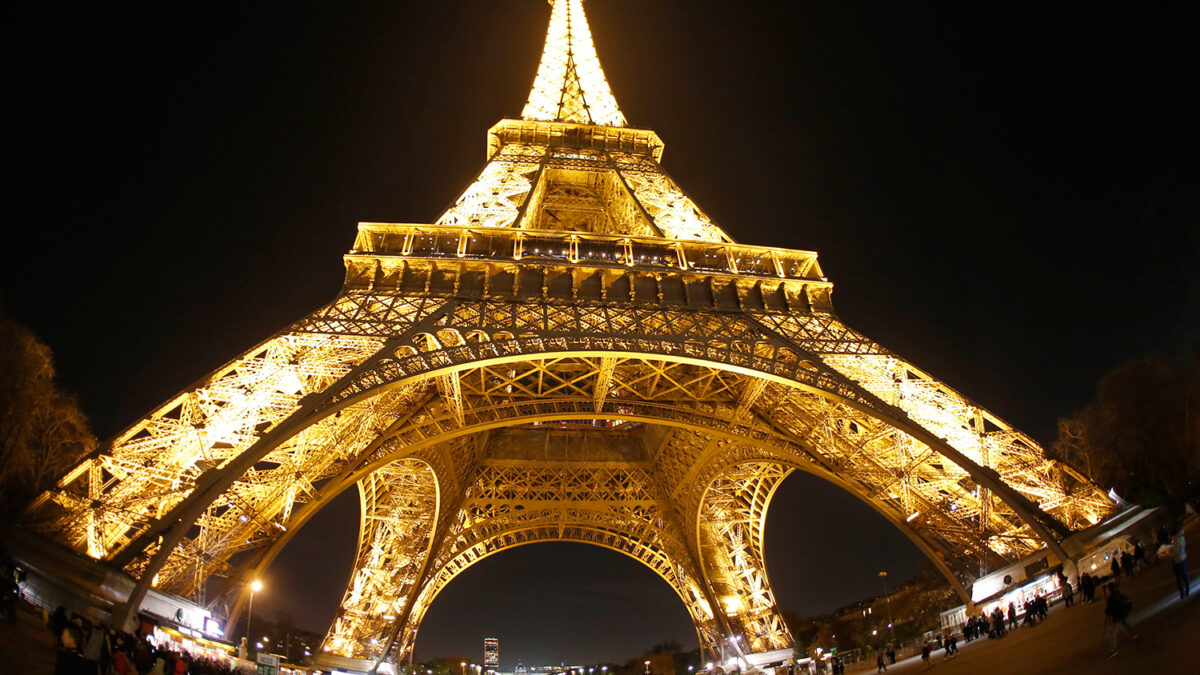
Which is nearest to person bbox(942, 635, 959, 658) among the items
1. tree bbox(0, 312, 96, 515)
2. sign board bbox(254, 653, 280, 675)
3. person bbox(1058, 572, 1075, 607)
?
person bbox(1058, 572, 1075, 607)

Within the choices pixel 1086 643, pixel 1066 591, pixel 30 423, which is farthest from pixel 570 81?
pixel 1086 643

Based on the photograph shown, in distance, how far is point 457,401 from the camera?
18188mm

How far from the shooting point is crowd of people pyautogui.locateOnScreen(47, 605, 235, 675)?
6.54 meters

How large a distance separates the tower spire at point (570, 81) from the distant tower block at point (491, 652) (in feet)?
225

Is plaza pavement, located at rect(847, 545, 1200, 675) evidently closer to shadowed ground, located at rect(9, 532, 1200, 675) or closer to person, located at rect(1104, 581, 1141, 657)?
shadowed ground, located at rect(9, 532, 1200, 675)

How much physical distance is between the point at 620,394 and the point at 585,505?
1037 centimetres

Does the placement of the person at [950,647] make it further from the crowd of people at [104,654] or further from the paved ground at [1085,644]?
the crowd of people at [104,654]

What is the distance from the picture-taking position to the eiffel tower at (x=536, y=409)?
13914 millimetres

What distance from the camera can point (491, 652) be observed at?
88625 mm

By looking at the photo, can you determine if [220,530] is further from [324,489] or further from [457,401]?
[457,401]

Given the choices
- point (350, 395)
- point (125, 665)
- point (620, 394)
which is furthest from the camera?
point (620, 394)

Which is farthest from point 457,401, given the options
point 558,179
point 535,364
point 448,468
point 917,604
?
point 917,604

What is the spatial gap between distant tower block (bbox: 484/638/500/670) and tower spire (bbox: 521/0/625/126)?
68.5 metres

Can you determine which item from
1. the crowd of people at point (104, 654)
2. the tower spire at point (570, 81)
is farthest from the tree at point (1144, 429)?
the tower spire at point (570, 81)
